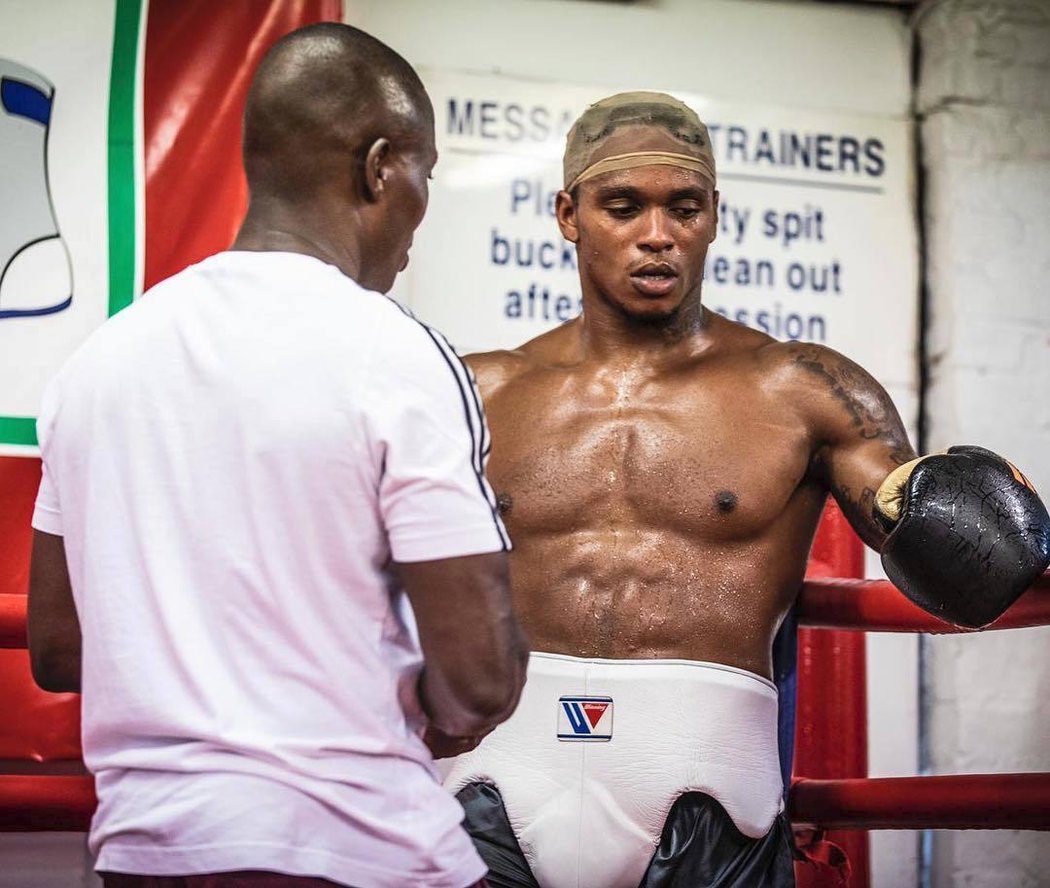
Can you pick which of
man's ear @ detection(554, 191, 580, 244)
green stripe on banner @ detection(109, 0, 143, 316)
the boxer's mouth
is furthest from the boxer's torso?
green stripe on banner @ detection(109, 0, 143, 316)

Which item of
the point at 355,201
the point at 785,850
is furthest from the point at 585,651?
the point at 355,201

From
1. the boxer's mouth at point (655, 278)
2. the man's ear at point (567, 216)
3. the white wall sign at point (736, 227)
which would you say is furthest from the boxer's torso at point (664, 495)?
the white wall sign at point (736, 227)

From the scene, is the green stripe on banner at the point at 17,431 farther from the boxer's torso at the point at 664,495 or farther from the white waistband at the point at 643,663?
the white waistband at the point at 643,663

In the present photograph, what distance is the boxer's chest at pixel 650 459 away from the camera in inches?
78.7

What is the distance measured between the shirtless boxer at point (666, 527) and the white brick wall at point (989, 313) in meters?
1.01

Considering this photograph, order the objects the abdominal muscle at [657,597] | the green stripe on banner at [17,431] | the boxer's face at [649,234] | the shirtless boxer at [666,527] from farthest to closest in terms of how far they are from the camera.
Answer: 1. the green stripe on banner at [17,431]
2. the boxer's face at [649,234]
3. the abdominal muscle at [657,597]
4. the shirtless boxer at [666,527]

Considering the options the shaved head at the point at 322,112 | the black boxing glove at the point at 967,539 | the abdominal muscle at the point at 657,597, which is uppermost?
the shaved head at the point at 322,112

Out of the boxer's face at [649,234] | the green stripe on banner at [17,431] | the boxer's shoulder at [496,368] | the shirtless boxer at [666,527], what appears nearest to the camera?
the shirtless boxer at [666,527]

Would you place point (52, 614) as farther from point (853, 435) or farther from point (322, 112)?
point (853, 435)

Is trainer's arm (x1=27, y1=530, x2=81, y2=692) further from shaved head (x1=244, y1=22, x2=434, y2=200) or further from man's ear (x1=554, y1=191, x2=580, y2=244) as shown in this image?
man's ear (x1=554, y1=191, x2=580, y2=244)

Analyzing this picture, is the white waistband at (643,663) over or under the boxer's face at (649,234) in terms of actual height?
under

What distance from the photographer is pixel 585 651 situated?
194cm

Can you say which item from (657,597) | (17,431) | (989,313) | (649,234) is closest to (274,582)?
(657,597)

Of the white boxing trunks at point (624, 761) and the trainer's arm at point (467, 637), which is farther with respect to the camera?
the white boxing trunks at point (624, 761)
